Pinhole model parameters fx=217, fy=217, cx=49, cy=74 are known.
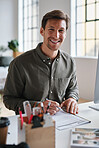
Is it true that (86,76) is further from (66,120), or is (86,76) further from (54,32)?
(66,120)

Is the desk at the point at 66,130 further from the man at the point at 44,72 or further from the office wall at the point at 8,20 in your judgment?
the office wall at the point at 8,20

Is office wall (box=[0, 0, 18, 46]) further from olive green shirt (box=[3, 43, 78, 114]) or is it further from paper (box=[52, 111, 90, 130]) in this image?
paper (box=[52, 111, 90, 130])

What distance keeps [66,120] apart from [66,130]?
0.44 ft

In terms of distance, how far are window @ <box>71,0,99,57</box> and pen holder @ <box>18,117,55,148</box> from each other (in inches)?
186

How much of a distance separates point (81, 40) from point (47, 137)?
5055 mm

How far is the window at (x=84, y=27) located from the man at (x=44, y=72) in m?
3.76

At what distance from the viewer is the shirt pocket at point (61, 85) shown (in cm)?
178

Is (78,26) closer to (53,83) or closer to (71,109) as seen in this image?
(53,83)

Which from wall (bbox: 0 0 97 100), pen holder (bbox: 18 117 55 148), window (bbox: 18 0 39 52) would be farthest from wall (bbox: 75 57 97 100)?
pen holder (bbox: 18 117 55 148)

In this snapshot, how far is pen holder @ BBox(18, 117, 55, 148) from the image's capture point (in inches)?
31.1

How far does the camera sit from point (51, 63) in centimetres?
177

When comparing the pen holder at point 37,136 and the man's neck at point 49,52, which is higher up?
the man's neck at point 49,52

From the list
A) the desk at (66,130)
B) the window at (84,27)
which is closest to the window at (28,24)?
the window at (84,27)

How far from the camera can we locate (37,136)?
80 cm
